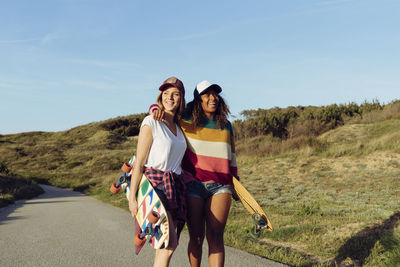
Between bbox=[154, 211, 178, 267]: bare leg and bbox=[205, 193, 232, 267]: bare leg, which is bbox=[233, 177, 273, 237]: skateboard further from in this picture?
bbox=[154, 211, 178, 267]: bare leg

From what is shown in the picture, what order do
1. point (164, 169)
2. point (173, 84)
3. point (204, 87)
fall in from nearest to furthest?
1. point (164, 169)
2. point (173, 84)
3. point (204, 87)

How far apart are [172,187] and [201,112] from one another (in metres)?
0.80

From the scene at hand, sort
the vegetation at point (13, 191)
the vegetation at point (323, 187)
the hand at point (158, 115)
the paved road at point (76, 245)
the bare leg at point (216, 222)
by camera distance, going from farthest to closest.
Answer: the vegetation at point (13, 191)
the vegetation at point (323, 187)
the paved road at point (76, 245)
the bare leg at point (216, 222)
the hand at point (158, 115)

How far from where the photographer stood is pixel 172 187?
282 cm

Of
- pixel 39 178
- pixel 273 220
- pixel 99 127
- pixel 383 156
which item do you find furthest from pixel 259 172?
pixel 99 127

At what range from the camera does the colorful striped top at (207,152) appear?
3.17 meters

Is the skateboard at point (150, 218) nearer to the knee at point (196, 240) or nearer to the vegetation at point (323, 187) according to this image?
the knee at point (196, 240)

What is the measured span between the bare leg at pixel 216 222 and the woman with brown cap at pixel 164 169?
0.31 m

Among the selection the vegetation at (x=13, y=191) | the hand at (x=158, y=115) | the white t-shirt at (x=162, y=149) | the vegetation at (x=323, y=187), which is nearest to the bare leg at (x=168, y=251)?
the white t-shirt at (x=162, y=149)

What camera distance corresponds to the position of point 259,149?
65.7 feet

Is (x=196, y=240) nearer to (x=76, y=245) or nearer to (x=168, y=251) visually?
(x=168, y=251)

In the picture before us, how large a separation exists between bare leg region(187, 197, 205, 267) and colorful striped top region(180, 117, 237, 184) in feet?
0.71

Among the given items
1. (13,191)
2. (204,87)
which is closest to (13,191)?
(13,191)

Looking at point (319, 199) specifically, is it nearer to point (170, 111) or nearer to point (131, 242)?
point (131, 242)
